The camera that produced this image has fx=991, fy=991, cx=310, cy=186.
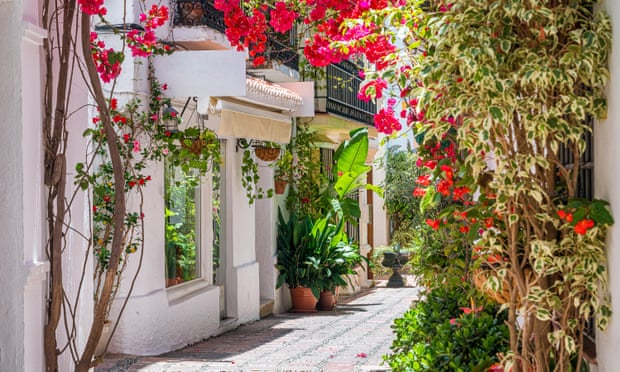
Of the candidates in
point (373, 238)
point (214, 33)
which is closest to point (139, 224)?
point (214, 33)

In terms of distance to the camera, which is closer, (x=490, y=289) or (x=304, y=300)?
(x=490, y=289)

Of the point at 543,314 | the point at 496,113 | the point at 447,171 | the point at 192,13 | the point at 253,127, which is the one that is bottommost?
the point at 543,314

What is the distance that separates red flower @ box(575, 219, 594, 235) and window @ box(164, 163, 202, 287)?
8.76m

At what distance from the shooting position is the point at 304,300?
1842cm

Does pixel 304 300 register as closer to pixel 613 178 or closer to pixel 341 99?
pixel 341 99

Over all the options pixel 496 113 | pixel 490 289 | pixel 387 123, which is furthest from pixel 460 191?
pixel 387 123

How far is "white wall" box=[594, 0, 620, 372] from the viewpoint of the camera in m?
4.84

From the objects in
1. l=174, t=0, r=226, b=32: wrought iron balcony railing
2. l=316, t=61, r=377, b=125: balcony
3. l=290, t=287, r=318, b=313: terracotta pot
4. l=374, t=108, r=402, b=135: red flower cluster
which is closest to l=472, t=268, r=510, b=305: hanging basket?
l=374, t=108, r=402, b=135: red flower cluster

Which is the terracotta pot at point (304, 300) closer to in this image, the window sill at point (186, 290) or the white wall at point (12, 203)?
the window sill at point (186, 290)

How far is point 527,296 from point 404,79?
62.6 inches

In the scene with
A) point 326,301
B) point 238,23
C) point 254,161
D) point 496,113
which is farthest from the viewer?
point 326,301

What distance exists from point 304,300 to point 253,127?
4.81 m

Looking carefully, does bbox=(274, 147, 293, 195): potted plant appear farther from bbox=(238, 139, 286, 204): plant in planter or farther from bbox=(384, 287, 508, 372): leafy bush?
bbox=(384, 287, 508, 372): leafy bush

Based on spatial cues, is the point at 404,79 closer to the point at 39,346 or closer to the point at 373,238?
the point at 39,346
